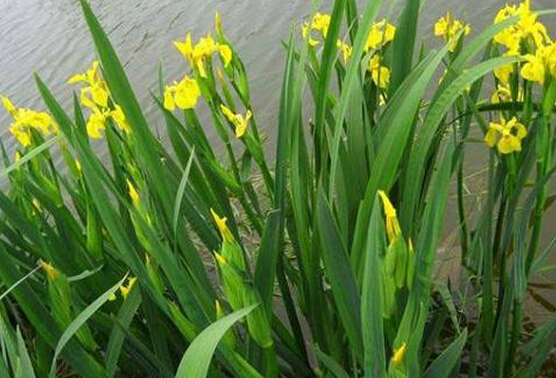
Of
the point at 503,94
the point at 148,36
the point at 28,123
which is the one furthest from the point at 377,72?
the point at 148,36

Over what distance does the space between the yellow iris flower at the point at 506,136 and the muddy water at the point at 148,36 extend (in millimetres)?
1507

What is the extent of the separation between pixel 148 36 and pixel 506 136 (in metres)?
3.00

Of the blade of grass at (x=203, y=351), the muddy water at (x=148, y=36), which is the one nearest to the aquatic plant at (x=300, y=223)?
the blade of grass at (x=203, y=351)

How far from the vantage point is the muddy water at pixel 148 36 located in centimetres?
277

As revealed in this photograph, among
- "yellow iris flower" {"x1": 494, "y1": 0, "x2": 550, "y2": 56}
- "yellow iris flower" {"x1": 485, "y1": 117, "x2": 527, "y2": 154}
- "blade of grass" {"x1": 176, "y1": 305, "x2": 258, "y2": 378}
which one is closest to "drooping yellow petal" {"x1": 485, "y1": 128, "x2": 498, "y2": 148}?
"yellow iris flower" {"x1": 485, "y1": 117, "x2": 527, "y2": 154}

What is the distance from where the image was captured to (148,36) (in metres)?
3.66

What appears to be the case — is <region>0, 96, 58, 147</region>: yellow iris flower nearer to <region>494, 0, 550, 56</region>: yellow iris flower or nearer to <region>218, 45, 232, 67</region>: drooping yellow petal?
<region>218, 45, 232, 67</region>: drooping yellow petal

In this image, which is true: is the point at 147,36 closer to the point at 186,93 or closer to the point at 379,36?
the point at 379,36

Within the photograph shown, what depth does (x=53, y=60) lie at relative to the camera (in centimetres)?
366

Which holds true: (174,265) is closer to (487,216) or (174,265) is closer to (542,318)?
(487,216)

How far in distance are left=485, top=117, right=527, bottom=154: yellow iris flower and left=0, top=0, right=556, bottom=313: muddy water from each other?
151cm

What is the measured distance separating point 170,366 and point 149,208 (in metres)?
0.27

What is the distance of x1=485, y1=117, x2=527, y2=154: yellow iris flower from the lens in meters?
0.94

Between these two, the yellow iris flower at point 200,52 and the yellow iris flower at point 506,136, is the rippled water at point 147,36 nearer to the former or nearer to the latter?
the yellow iris flower at point 200,52
